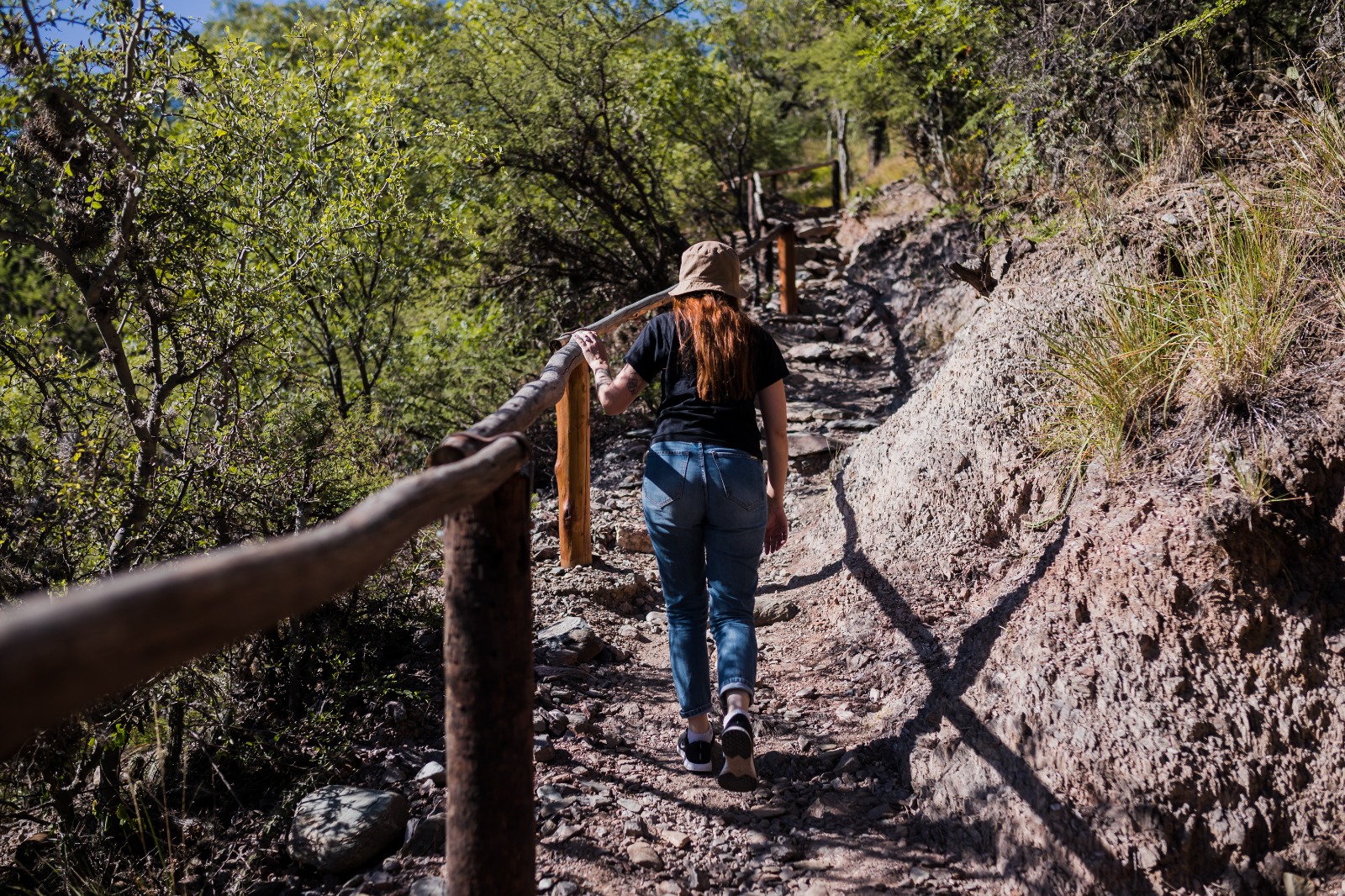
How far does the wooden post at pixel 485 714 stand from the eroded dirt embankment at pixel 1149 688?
161 centimetres

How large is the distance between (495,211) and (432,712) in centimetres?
685

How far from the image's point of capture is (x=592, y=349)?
145 inches

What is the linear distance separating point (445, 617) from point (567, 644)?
2.49 m

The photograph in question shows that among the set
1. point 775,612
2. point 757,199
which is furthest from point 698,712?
point 757,199

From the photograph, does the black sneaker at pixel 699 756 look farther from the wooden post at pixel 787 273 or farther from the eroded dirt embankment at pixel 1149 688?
the wooden post at pixel 787 273

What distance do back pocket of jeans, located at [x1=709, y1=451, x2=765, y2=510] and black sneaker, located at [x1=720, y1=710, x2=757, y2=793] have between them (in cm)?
74

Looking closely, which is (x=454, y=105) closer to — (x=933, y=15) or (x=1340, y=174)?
(x=933, y=15)

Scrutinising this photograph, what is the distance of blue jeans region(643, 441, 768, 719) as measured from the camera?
3.32 metres

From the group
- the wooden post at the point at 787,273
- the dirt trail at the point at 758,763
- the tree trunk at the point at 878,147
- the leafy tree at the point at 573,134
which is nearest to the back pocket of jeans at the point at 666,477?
the dirt trail at the point at 758,763

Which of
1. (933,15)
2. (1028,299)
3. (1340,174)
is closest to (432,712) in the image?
(1028,299)

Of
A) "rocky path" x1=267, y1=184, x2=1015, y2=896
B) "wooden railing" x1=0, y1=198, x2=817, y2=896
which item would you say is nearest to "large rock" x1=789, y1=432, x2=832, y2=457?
"rocky path" x1=267, y1=184, x2=1015, y2=896

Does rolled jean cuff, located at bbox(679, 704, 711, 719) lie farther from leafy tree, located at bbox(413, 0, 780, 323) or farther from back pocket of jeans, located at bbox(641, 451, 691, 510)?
leafy tree, located at bbox(413, 0, 780, 323)

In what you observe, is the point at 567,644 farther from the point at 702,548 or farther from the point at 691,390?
the point at 691,390

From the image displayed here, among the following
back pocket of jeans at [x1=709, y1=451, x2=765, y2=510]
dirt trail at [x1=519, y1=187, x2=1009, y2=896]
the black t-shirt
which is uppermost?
the black t-shirt
